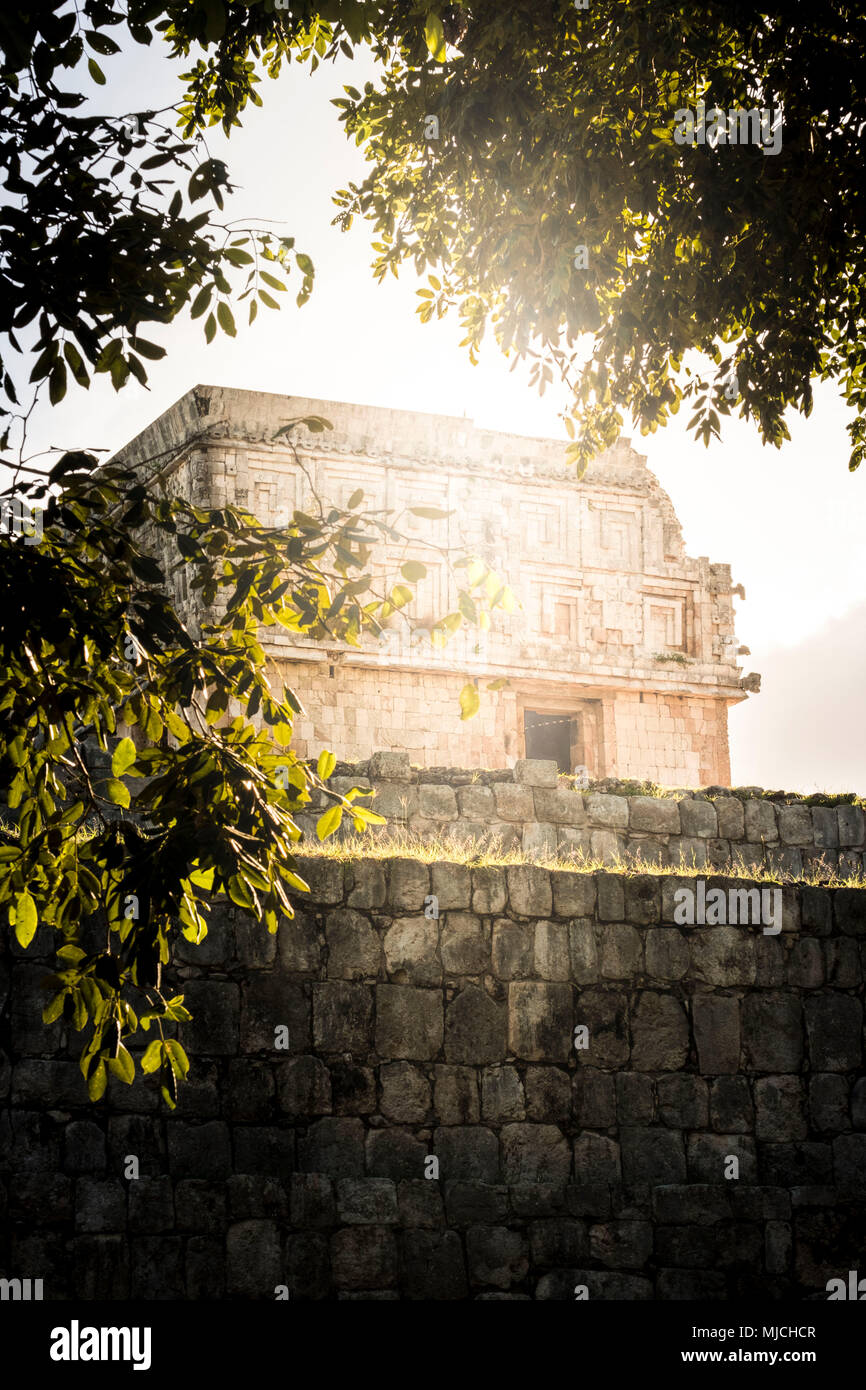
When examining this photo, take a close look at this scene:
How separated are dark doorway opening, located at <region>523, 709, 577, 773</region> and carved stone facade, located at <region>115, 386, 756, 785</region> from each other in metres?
0.04

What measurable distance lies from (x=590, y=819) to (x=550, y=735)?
770 centimetres

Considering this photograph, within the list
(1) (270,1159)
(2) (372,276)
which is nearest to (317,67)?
(2) (372,276)

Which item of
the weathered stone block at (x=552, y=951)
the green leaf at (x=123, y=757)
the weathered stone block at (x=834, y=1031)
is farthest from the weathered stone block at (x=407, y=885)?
the green leaf at (x=123, y=757)

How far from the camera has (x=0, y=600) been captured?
15.0ft

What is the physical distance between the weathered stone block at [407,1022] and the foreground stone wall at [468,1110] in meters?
0.01

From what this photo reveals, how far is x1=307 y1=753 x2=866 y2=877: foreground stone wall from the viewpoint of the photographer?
13445mm

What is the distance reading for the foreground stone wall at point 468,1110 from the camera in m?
7.21

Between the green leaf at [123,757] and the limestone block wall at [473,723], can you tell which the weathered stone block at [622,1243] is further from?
the limestone block wall at [473,723]

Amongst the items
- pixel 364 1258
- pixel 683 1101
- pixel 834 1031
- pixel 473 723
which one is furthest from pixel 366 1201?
pixel 473 723

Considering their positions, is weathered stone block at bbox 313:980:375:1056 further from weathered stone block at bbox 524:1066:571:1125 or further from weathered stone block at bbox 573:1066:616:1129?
weathered stone block at bbox 573:1066:616:1129

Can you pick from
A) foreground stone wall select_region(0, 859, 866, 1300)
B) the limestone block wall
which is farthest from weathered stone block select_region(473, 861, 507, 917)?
the limestone block wall

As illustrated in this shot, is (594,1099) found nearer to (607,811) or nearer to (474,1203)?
(474,1203)

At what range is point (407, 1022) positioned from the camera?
7.81 metres
